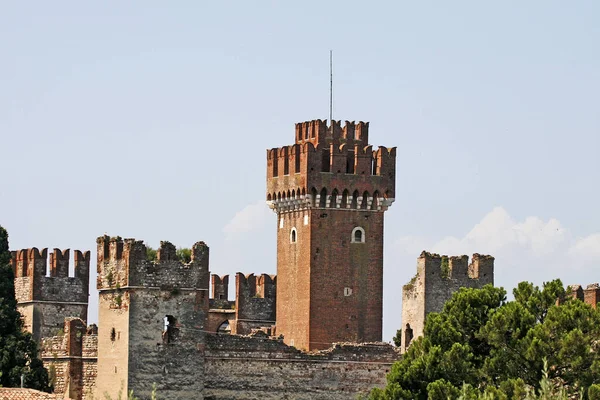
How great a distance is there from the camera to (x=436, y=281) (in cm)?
8481

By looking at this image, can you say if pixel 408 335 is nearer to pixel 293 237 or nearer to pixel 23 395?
pixel 293 237

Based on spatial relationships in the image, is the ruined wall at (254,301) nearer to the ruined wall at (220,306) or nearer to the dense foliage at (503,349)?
the ruined wall at (220,306)

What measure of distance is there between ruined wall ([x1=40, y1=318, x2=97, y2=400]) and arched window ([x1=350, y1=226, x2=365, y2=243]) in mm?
11250

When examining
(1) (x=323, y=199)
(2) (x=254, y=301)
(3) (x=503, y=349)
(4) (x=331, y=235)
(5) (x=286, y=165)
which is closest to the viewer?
(3) (x=503, y=349)

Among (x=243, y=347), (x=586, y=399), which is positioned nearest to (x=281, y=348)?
(x=243, y=347)

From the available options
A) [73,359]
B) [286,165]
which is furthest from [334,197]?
[73,359]

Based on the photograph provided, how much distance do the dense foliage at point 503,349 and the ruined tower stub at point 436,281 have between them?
6.69 metres

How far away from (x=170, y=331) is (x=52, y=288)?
16095 millimetres

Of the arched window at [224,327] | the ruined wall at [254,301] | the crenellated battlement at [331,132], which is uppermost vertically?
the crenellated battlement at [331,132]

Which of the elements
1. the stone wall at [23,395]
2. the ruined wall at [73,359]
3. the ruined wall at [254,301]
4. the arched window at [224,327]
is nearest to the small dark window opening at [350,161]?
the ruined wall at [254,301]

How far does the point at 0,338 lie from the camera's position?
82938mm

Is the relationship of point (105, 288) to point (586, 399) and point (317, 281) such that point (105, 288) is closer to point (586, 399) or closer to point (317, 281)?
point (317, 281)

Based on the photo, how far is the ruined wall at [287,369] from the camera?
7856 centimetres

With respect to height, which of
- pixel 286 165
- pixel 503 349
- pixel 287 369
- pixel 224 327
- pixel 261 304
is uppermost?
pixel 286 165
